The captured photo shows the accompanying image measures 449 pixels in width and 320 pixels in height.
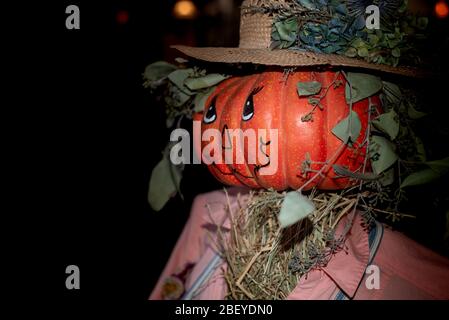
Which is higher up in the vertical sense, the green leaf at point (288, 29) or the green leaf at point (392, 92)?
the green leaf at point (288, 29)

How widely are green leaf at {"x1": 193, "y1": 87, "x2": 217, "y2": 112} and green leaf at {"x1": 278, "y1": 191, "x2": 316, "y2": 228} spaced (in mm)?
462

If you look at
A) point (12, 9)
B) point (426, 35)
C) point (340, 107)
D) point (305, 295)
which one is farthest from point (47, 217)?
point (426, 35)

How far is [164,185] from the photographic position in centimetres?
120

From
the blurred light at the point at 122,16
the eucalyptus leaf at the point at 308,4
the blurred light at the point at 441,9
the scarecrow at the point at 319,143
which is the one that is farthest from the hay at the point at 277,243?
the blurred light at the point at 441,9

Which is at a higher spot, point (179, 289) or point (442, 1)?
point (442, 1)

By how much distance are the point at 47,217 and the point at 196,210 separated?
1235 mm

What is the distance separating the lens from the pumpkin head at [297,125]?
2.89ft

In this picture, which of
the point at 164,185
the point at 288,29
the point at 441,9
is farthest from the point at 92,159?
the point at 441,9

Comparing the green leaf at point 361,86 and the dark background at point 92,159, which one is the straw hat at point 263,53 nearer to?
the green leaf at point 361,86

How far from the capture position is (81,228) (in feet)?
7.83

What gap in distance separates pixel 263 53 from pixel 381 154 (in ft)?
1.16

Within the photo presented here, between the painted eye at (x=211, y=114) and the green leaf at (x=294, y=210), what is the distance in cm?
37

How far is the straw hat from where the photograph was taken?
32.2 inches

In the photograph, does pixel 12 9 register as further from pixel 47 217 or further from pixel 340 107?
pixel 340 107
